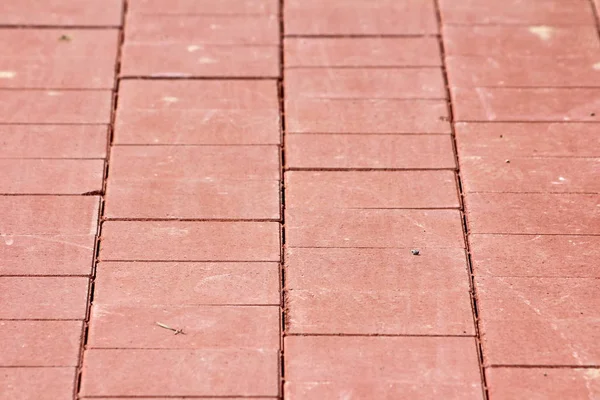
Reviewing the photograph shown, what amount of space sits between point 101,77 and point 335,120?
1.23 metres

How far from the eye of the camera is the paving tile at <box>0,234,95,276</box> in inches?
164

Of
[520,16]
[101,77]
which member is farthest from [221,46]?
[520,16]

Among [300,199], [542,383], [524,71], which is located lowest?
[542,383]

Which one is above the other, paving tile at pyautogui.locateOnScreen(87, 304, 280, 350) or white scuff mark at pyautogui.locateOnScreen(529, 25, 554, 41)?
white scuff mark at pyautogui.locateOnScreen(529, 25, 554, 41)

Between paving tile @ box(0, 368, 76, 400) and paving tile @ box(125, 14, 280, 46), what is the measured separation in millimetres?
2152

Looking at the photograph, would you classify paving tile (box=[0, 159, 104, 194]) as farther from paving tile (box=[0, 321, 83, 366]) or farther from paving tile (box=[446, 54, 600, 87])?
paving tile (box=[446, 54, 600, 87])

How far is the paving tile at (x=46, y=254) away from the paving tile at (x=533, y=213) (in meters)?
1.67

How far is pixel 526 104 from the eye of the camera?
498cm

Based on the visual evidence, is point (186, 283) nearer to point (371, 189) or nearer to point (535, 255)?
point (371, 189)

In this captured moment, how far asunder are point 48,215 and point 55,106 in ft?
2.50

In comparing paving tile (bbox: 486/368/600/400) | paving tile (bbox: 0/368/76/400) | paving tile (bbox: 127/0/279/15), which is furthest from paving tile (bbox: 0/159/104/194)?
paving tile (bbox: 486/368/600/400)

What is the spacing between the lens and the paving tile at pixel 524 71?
16.8ft

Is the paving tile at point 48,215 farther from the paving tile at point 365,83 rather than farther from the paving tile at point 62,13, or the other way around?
the paving tile at point 62,13

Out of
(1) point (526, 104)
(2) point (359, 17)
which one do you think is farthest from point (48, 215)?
(1) point (526, 104)
